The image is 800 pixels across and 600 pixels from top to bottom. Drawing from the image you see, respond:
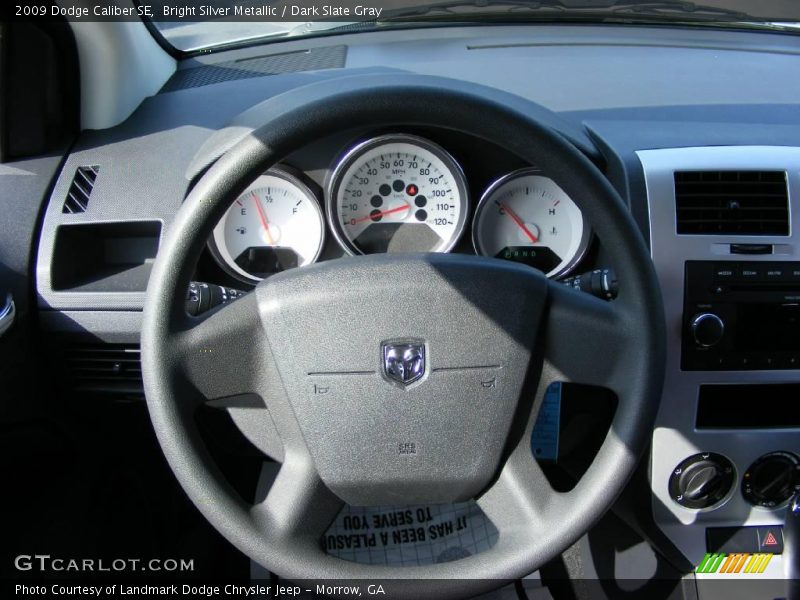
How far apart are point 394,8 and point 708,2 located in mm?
885

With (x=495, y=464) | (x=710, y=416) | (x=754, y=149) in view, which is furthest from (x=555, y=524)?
(x=754, y=149)

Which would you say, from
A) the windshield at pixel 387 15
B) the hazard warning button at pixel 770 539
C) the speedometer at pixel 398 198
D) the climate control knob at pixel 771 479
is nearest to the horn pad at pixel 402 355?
the speedometer at pixel 398 198

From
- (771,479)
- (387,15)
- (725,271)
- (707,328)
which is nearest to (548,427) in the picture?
(707,328)

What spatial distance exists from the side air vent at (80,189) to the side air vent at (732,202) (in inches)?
49.2

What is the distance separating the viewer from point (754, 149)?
1.65 meters

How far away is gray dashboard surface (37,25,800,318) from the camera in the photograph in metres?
1.68

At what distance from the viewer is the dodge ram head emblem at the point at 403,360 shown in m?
1.24

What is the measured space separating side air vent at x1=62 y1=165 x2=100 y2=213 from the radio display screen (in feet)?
4.59

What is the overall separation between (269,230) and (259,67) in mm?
648

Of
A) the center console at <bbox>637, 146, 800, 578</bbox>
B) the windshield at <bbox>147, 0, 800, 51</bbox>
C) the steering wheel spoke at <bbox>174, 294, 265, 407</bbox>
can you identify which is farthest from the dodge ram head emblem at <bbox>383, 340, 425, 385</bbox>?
the windshield at <bbox>147, 0, 800, 51</bbox>

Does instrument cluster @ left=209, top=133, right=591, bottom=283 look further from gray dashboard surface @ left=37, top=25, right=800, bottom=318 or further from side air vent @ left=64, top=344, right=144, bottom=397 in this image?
side air vent @ left=64, top=344, right=144, bottom=397

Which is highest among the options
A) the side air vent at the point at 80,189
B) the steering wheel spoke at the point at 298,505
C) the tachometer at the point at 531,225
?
the side air vent at the point at 80,189

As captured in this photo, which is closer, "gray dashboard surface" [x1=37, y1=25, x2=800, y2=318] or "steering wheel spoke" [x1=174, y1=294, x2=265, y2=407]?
"steering wheel spoke" [x1=174, y1=294, x2=265, y2=407]

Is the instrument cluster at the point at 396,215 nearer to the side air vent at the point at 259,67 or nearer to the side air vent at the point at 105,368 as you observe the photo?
the side air vent at the point at 105,368
